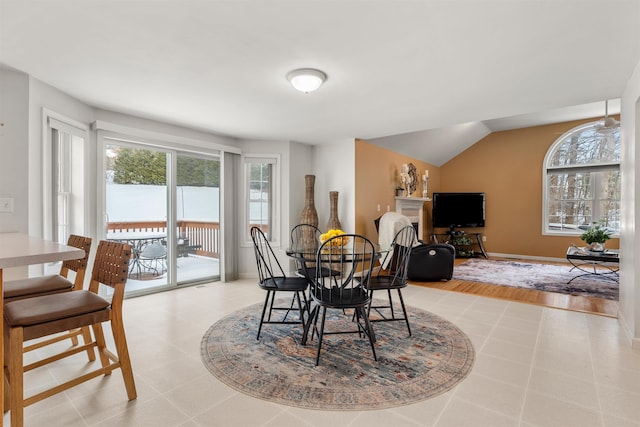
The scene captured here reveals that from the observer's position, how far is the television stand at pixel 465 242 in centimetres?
754

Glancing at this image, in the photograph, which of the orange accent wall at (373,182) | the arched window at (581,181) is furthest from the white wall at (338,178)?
the arched window at (581,181)

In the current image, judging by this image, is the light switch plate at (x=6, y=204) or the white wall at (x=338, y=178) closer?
the light switch plate at (x=6, y=204)

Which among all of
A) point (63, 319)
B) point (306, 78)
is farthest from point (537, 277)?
point (63, 319)

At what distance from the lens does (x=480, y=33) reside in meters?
2.04

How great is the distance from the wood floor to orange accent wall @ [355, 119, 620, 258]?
1985 mm

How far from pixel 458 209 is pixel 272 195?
Result: 15.8 ft

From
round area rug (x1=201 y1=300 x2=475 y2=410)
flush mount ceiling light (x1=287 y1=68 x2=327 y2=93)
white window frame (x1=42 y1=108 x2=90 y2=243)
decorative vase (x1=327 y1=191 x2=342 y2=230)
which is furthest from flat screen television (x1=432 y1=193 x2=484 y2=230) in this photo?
white window frame (x1=42 y1=108 x2=90 y2=243)

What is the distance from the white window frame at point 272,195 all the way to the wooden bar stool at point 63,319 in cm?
313

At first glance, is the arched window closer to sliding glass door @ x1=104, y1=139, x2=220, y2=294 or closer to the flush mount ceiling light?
the flush mount ceiling light

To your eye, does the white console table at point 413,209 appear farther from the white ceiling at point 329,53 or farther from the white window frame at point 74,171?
the white window frame at point 74,171

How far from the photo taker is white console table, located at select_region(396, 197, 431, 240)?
631 cm

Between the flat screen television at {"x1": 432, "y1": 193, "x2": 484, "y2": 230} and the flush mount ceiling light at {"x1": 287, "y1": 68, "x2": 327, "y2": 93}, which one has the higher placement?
the flush mount ceiling light at {"x1": 287, "y1": 68, "x2": 327, "y2": 93}

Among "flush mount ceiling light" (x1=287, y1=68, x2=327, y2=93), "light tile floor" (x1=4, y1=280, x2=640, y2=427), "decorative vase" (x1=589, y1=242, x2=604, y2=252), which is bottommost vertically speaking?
"light tile floor" (x1=4, y1=280, x2=640, y2=427)

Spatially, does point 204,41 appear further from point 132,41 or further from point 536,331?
point 536,331
